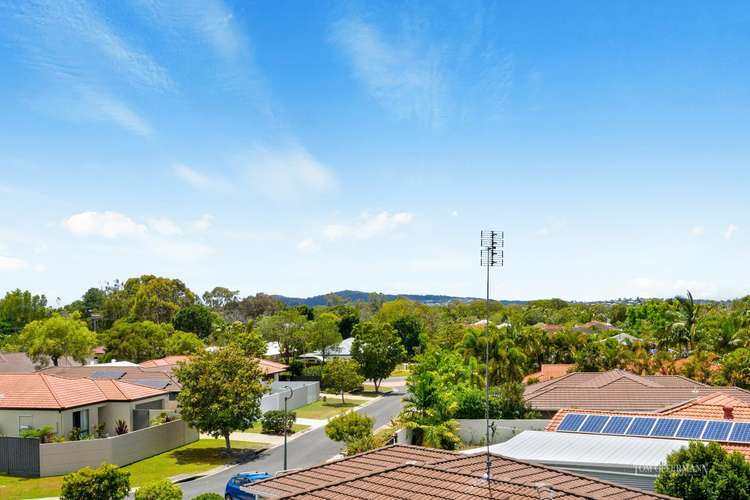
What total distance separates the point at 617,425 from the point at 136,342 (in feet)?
226

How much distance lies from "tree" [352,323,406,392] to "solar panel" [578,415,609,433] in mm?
40964

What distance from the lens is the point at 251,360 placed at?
4425 centimetres

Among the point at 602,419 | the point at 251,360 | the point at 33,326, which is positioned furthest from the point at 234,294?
the point at 602,419

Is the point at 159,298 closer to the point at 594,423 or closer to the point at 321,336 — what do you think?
the point at 321,336

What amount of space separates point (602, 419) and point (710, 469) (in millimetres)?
9663

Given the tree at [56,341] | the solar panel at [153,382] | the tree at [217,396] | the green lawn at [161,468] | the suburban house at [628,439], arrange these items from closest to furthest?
the suburban house at [628,439] → the green lawn at [161,468] → the tree at [217,396] → the solar panel at [153,382] → the tree at [56,341]

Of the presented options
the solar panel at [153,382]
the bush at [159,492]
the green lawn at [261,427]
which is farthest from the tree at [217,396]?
the bush at [159,492]

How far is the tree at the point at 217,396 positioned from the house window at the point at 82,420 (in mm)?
5585

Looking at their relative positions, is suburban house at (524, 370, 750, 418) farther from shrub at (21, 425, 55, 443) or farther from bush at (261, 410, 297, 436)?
shrub at (21, 425, 55, 443)

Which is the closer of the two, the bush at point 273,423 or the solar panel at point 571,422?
the solar panel at point 571,422

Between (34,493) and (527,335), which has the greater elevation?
(527,335)

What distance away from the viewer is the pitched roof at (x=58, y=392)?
3903cm

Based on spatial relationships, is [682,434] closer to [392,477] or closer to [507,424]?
[507,424]

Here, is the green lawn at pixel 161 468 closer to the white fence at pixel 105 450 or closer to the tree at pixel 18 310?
the white fence at pixel 105 450
